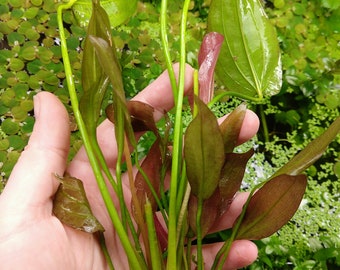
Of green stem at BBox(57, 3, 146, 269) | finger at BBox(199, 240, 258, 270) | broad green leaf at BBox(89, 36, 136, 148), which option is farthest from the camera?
finger at BBox(199, 240, 258, 270)

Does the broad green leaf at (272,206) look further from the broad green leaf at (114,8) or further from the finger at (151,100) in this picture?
the broad green leaf at (114,8)

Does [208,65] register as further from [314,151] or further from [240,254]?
[240,254]

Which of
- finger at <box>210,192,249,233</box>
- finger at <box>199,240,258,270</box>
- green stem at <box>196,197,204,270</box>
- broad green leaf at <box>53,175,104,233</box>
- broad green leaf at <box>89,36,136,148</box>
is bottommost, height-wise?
finger at <box>199,240,258,270</box>

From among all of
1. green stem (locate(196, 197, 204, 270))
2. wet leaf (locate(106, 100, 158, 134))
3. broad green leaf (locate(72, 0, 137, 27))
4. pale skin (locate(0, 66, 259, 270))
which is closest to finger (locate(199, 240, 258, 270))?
pale skin (locate(0, 66, 259, 270))

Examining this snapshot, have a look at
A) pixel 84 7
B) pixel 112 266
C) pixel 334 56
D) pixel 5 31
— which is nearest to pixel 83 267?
pixel 112 266

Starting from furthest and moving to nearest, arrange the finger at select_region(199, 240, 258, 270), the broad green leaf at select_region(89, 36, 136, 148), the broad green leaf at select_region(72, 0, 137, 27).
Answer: the broad green leaf at select_region(72, 0, 137, 27) → the finger at select_region(199, 240, 258, 270) → the broad green leaf at select_region(89, 36, 136, 148)

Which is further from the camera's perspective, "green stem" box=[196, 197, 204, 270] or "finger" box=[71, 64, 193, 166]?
"finger" box=[71, 64, 193, 166]

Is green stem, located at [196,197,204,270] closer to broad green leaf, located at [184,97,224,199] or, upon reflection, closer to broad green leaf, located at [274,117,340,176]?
broad green leaf, located at [184,97,224,199]
